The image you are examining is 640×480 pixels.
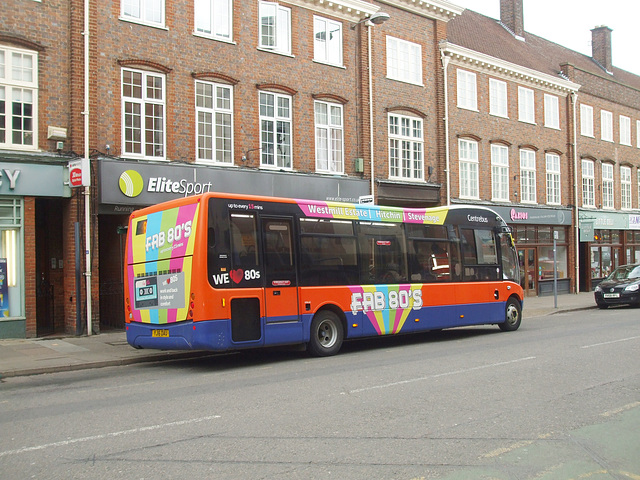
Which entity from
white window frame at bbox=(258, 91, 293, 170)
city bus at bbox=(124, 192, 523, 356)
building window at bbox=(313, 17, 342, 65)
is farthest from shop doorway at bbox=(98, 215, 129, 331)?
building window at bbox=(313, 17, 342, 65)

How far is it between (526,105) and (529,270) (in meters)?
7.81

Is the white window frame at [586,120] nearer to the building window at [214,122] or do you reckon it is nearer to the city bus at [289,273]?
the city bus at [289,273]

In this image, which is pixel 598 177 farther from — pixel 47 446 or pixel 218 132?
pixel 47 446

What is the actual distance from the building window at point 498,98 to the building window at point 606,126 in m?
9.29

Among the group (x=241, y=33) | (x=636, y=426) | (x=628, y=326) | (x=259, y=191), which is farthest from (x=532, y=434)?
(x=241, y=33)

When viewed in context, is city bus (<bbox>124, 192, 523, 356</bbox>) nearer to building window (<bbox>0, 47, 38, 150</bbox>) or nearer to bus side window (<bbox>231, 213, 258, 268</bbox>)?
bus side window (<bbox>231, 213, 258, 268</bbox>)

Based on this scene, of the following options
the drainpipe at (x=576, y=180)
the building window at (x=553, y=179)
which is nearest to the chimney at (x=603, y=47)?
the drainpipe at (x=576, y=180)

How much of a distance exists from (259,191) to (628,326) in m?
10.6

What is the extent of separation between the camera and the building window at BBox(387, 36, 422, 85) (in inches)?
932

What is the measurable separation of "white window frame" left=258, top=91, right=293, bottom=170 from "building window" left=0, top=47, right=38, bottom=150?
6.50m

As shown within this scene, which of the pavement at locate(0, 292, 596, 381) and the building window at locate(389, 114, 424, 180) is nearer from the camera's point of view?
the pavement at locate(0, 292, 596, 381)

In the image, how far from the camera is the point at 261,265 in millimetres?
11492

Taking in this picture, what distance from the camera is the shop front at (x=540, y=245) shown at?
29.6 metres

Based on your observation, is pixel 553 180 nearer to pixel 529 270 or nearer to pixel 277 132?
pixel 529 270
